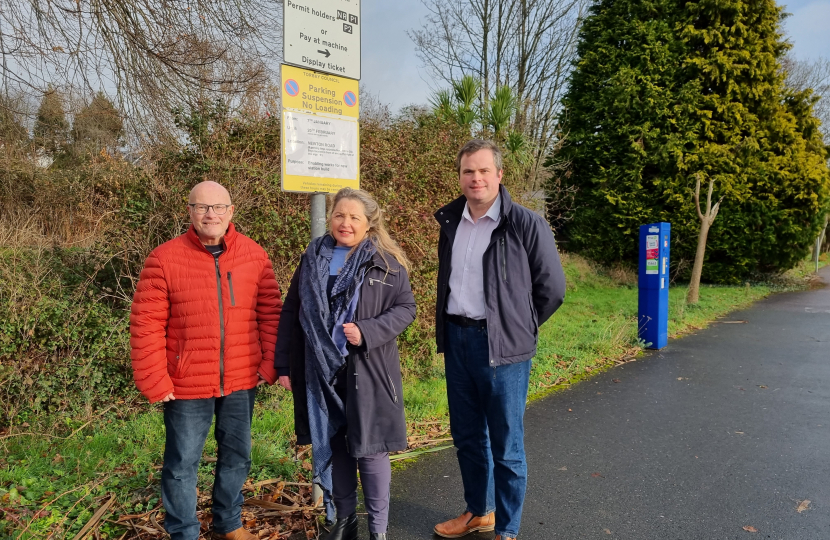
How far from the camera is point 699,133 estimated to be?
14.9 m

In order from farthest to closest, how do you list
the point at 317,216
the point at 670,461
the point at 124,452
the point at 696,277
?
the point at 696,277 → the point at 670,461 → the point at 124,452 → the point at 317,216

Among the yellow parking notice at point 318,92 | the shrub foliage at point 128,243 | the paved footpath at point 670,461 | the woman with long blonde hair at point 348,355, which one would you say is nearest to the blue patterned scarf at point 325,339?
the woman with long blonde hair at point 348,355

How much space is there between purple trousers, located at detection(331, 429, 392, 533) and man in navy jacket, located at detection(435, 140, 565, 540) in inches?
22.6

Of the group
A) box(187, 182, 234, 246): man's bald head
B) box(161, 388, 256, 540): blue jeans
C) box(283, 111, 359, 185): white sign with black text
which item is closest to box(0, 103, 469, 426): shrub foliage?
box(283, 111, 359, 185): white sign with black text

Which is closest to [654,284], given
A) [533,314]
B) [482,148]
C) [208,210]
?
[533,314]

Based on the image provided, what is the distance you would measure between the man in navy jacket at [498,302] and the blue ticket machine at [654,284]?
17.9ft

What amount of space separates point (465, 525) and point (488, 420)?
2.15 feet

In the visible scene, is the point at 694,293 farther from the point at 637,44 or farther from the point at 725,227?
the point at 637,44

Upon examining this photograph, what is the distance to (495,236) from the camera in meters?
2.81

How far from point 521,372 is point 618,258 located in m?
14.5

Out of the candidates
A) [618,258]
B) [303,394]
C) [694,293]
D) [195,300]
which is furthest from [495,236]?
[618,258]

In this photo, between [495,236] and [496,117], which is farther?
[496,117]

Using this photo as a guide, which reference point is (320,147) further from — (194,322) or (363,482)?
(363,482)

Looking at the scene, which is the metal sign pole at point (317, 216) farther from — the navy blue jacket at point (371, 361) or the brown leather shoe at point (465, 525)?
the brown leather shoe at point (465, 525)
